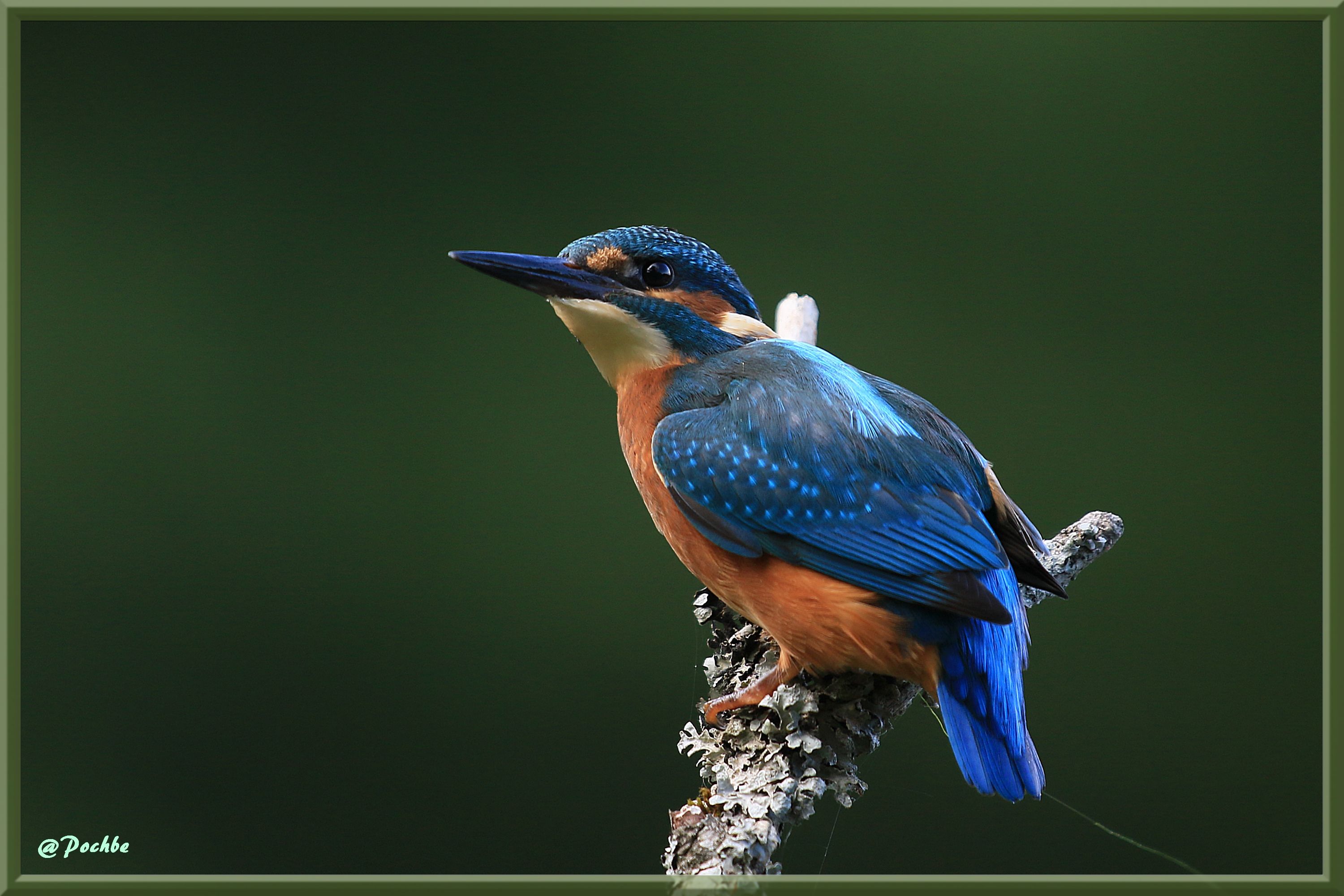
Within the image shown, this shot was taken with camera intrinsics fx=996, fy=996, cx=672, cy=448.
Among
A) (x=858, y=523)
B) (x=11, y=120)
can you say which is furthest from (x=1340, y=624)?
(x=11, y=120)

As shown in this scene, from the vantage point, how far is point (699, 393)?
152 centimetres

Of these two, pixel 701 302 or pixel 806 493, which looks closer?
pixel 806 493

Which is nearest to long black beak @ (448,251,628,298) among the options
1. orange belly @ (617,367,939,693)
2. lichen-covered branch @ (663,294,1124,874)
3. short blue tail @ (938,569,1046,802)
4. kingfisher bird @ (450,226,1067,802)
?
kingfisher bird @ (450,226,1067,802)

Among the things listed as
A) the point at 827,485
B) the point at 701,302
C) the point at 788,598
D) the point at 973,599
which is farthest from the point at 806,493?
the point at 701,302

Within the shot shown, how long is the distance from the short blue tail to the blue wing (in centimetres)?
9

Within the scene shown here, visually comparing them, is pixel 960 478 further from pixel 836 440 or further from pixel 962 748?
pixel 962 748

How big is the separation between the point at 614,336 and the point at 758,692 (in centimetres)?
59

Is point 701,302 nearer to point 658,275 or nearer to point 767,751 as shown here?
point 658,275

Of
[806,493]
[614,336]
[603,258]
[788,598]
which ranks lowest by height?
[788,598]

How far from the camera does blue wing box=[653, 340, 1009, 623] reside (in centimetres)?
135

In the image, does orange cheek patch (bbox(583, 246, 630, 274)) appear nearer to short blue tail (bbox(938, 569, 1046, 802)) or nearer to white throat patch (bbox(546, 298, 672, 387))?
white throat patch (bbox(546, 298, 672, 387))

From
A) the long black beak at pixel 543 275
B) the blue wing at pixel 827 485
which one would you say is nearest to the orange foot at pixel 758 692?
the blue wing at pixel 827 485

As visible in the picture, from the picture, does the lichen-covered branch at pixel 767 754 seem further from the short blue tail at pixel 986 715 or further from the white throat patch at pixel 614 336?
the white throat patch at pixel 614 336

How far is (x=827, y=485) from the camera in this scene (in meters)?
1.40
